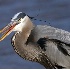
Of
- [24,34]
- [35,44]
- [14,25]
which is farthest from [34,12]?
[14,25]

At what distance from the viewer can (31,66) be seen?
8.56 metres

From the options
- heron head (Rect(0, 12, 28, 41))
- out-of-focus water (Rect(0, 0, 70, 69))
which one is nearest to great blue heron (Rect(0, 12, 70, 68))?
heron head (Rect(0, 12, 28, 41))

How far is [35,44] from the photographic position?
281 inches

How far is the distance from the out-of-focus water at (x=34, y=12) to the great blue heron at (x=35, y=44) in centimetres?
158

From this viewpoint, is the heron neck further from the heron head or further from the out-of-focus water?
the out-of-focus water

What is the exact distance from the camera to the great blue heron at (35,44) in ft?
23.0

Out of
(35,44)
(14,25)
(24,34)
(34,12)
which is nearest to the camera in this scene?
(14,25)

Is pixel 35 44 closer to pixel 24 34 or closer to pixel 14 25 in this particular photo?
pixel 24 34

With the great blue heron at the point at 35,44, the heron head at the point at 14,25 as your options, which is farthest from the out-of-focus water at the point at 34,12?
the heron head at the point at 14,25

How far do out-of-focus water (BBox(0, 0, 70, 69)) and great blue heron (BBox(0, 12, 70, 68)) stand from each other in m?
1.58

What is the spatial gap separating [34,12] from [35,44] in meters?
3.73

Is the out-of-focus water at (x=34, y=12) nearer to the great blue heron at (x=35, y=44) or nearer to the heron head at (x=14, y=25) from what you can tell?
the great blue heron at (x=35, y=44)

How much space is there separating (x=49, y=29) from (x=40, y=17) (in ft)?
12.0

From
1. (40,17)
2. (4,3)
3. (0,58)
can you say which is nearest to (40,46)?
(0,58)
